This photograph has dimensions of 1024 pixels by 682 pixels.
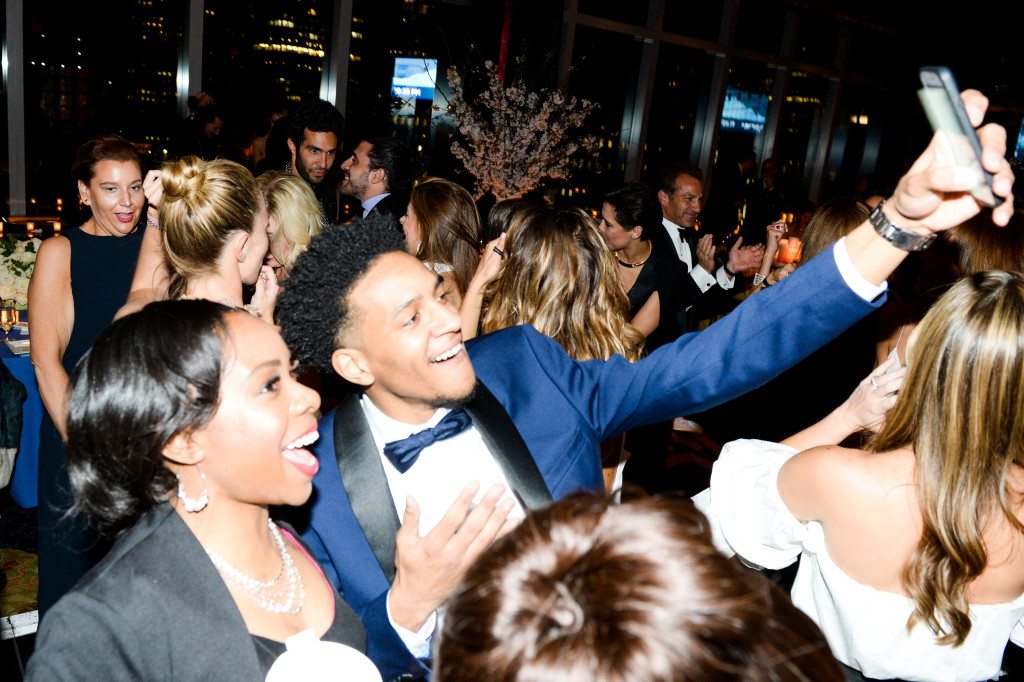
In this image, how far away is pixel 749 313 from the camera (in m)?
1.37

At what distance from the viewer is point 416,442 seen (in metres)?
1.52

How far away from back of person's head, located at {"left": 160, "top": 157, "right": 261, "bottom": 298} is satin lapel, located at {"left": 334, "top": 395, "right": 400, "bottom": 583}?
96 cm

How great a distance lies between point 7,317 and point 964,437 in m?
4.01

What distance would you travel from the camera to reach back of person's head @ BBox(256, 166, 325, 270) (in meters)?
3.31

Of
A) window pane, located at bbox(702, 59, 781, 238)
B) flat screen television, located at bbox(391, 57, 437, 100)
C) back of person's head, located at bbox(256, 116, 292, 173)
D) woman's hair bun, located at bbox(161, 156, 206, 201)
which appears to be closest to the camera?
woman's hair bun, located at bbox(161, 156, 206, 201)

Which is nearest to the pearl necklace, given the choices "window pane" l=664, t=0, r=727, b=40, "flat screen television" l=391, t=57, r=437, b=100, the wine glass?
the wine glass

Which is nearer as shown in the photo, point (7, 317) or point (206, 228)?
point (206, 228)

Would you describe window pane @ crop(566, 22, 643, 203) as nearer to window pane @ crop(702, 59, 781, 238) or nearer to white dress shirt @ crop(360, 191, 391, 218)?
window pane @ crop(702, 59, 781, 238)

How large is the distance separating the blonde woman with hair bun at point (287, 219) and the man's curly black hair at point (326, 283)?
1697 mm

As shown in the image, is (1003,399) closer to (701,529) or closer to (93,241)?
(701,529)

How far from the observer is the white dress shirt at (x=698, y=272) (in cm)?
425

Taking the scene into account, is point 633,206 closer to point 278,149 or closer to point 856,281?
point 856,281

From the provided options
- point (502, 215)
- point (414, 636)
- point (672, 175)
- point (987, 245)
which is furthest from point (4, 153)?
point (987, 245)

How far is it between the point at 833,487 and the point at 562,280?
118 cm
